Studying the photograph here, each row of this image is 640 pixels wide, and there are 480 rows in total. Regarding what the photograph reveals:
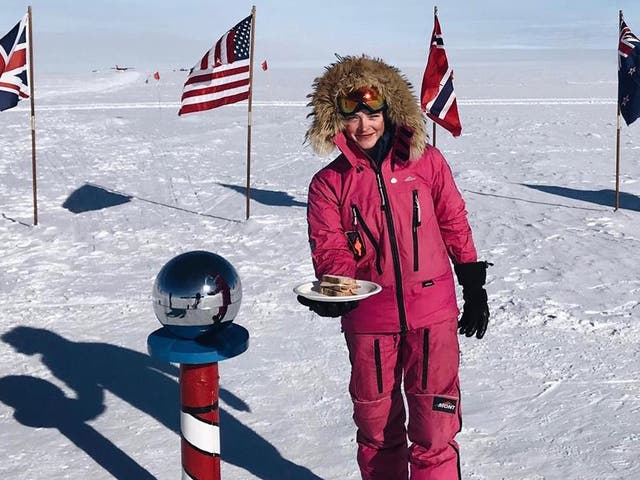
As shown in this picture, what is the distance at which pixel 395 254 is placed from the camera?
2887 mm

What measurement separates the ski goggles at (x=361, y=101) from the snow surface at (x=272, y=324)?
1.60m

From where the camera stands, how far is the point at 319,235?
288 centimetres

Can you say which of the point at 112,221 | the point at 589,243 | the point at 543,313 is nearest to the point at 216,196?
the point at 112,221

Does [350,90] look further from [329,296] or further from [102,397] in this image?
[102,397]

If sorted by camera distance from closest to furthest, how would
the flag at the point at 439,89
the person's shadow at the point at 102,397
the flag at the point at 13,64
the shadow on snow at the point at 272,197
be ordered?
1. the person's shadow at the point at 102,397
2. the flag at the point at 13,64
3. the flag at the point at 439,89
4. the shadow on snow at the point at 272,197

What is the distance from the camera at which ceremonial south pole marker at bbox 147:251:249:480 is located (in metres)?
2.39

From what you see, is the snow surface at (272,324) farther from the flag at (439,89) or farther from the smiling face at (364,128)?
the smiling face at (364,128)

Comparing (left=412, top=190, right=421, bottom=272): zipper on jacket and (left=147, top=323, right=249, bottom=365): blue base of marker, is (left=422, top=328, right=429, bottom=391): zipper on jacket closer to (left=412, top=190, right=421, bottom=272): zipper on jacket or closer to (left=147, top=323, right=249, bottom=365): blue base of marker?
(left=412, top=190, right=421, bottom=272): zipper on jacket

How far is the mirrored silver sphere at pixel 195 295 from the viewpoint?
239 cm

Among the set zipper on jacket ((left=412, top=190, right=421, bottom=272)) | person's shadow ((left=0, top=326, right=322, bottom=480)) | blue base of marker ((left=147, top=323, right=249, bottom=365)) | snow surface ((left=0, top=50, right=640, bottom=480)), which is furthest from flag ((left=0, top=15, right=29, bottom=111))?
blue base of marker ((left=147, top=323, right=249, bottom=365))

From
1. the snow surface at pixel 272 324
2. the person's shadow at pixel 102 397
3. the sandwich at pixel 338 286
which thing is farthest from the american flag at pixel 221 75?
the sandwich at pixel 338 286

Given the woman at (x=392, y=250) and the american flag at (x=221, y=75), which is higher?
the american flag at (x=221, y=75)

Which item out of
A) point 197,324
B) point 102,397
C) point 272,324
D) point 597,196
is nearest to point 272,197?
point 597,196

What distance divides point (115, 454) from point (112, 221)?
218 inches
